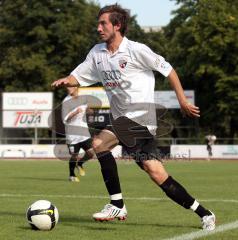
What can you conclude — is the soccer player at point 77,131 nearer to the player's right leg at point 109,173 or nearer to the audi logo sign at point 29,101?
the player's right leg at point 109,173

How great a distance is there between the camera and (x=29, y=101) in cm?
5459

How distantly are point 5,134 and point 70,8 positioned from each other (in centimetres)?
1386

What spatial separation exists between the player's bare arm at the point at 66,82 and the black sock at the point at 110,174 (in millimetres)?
912

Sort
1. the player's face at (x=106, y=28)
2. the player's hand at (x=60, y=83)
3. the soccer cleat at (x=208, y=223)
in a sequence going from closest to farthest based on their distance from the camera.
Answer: the soccer cleat at (x=208, y=223) < the player's face at (x=106, y=28) < the player's hand at (x=60, y=83)

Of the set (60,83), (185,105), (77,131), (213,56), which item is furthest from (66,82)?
(213,56)

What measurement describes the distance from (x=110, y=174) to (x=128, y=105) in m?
0.85

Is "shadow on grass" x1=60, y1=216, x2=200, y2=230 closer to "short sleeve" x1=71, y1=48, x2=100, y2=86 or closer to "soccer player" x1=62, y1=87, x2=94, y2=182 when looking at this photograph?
"short sleeve" x1=71, y1=48, x2=100, y2=86

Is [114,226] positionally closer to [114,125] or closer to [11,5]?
[114,125]

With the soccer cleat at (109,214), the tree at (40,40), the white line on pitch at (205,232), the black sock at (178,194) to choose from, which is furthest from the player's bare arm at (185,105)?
the tree at (40,40)

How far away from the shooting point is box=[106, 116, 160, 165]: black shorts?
7383 mm

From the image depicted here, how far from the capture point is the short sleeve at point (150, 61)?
734 centimetres

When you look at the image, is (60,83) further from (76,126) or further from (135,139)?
(76,126)

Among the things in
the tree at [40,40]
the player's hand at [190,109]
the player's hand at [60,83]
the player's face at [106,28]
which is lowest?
the player's hand at [190,109]

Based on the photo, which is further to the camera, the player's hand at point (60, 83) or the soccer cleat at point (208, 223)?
the player's hand at point (60, 83)
